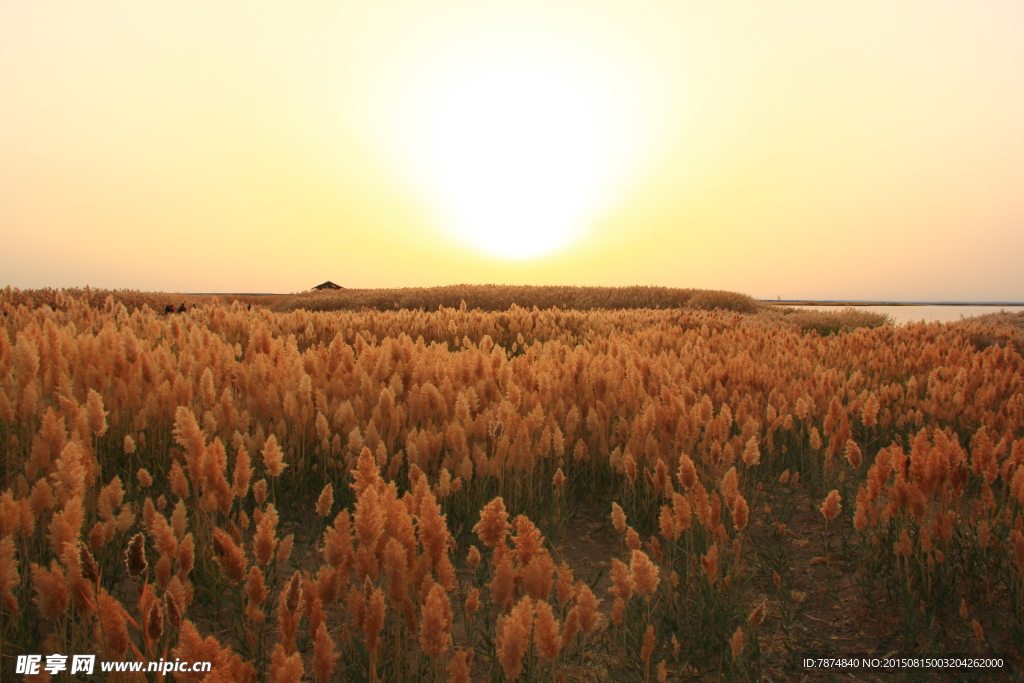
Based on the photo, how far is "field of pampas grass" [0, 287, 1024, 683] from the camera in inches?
56.8

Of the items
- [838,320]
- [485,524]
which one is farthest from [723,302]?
[485,524]

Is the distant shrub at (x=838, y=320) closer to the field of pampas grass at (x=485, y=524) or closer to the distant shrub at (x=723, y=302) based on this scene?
the distant shrub at (x=723, y=302)

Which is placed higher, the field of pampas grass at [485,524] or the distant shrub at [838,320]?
the distant shrub at [838,320]

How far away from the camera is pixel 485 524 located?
1.60m

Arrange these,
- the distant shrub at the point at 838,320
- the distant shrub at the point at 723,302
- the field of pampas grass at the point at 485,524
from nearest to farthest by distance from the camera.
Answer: the field of pampas grass at the point at 485,524 → the distant shrub at the point at 838,320 → the distant shrub at the point at 723,302

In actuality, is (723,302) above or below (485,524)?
above

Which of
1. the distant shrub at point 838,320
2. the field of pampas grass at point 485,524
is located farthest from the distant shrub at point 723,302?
the field of pampas grass at point 485,524

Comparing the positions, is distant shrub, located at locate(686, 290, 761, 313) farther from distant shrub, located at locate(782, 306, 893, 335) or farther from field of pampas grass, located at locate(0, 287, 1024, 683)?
field of pampas grass, located at locate(0, 287, 1024, 683)

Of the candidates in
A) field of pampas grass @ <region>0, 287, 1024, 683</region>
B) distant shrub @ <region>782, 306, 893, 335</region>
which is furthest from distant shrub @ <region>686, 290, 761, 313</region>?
field of pampas grass @ <region>0, 287, 1024, 683</region>

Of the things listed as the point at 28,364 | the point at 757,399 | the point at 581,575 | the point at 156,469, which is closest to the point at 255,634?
the point at 581,575

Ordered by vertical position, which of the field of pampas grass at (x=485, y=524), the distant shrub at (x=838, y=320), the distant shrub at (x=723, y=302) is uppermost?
the distant shrub at (x=723, y=302)

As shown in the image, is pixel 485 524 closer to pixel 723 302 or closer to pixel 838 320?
pixel 838 320

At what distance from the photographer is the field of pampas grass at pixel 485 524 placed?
1.44 m

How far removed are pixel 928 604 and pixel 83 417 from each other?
3038mm
